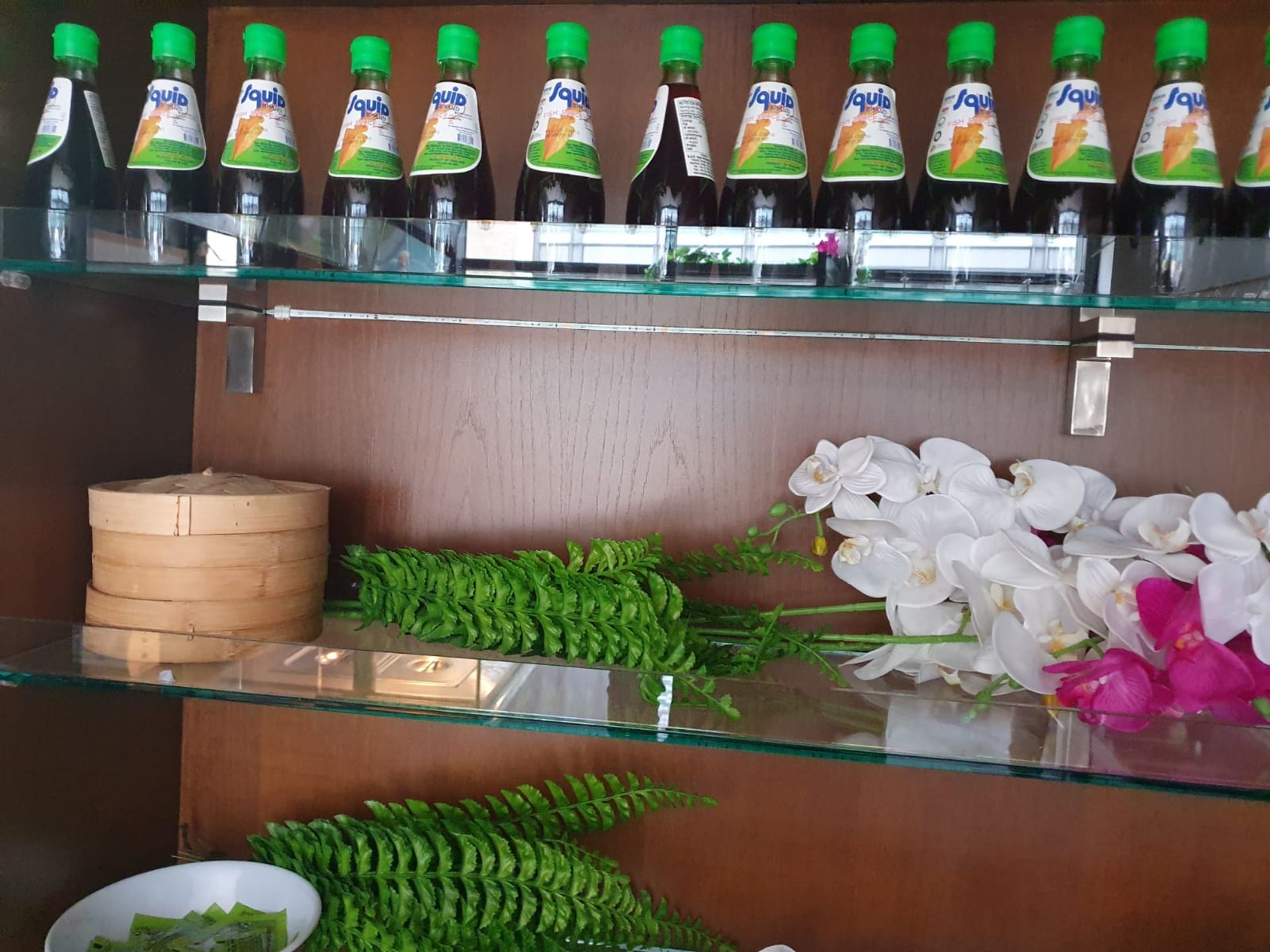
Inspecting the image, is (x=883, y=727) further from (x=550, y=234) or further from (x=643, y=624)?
(x=550, y=234)

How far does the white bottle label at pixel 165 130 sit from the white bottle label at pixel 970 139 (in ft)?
1.85

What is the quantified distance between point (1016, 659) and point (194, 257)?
622 mm

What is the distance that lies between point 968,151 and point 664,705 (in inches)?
17.1

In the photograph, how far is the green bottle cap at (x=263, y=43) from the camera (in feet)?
2.24

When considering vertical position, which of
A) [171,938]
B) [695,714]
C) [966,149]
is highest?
[966,149]

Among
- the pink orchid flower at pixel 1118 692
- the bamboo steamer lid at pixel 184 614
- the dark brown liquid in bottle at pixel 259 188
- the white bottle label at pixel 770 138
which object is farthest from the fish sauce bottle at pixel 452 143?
the pink orchid flower at pixel 1118 692

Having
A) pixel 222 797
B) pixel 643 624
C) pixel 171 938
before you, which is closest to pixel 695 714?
pixel 643 624

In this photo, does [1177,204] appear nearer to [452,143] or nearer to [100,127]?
[452,143]

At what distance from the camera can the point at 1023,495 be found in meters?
0.71

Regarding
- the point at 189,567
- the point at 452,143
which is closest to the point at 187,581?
the point at 189,567

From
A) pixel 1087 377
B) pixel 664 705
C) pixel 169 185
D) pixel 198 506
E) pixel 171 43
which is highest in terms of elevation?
pixel 171 43

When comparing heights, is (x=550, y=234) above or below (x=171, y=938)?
above

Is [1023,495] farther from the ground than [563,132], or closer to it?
closer to it

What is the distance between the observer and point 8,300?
64 centimetres
